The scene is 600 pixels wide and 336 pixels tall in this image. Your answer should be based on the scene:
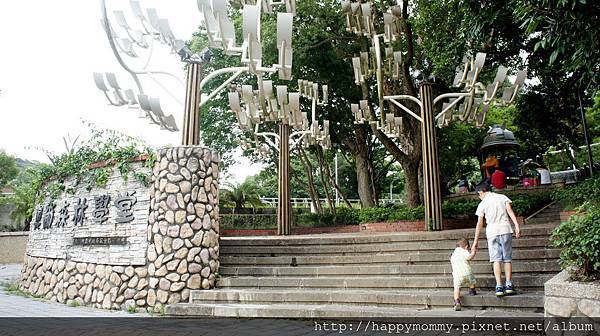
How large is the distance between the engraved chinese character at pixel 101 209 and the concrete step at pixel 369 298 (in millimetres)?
2542

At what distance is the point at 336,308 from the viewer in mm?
5898

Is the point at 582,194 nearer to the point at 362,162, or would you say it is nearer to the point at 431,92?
the point at 431,92

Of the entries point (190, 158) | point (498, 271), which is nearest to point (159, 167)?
point (190, 158)

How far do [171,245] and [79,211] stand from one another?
285 centimetres

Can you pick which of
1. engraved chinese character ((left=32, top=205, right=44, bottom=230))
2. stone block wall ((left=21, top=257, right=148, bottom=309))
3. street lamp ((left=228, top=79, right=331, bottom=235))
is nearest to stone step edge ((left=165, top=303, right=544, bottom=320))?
stone block wall ((left=21, top=257, right=148, bottom=309))

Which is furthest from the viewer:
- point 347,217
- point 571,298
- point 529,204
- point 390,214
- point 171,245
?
point 347,217

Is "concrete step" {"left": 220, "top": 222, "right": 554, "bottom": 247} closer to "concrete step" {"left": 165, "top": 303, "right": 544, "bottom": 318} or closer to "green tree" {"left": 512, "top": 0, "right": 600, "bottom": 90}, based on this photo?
"concrete step" {"left": 165, "top": 303, "right": 544, "bottom": 318}

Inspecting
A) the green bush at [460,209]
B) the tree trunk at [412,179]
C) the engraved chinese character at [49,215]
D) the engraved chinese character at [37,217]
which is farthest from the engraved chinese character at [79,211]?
the tree trunk at [412,179]

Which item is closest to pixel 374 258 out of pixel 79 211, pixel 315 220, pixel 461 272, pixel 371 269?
pixel 371 269

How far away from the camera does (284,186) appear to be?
11.5 metres

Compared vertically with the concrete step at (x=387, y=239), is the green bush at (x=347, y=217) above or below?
above

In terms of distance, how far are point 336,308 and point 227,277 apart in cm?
231

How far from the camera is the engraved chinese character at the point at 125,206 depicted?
7.75m

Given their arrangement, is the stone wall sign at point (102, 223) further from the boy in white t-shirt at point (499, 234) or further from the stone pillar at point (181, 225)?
the boy in white t-shirt at point (499, 234)
